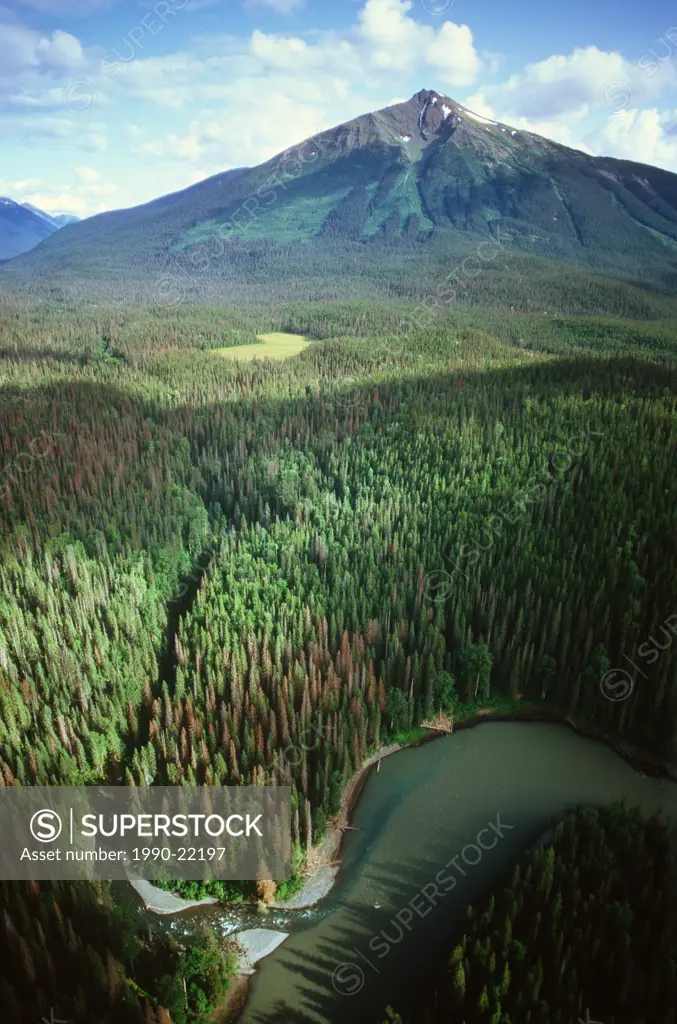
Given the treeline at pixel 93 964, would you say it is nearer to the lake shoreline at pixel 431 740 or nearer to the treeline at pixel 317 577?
the treeline at pixel 317 577

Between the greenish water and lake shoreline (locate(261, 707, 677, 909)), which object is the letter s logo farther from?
the greenish water

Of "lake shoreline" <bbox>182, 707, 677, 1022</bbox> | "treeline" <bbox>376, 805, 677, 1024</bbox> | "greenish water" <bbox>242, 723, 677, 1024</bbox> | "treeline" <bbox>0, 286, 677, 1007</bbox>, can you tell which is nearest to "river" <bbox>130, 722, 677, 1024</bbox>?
"greenish water" <bbox>242, 723, 677, 1024</bbox>

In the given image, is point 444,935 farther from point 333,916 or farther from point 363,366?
point 363,366

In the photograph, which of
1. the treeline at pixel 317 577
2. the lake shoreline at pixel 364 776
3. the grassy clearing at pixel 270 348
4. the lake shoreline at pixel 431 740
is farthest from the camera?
the grassy clearing at pixel 270 348

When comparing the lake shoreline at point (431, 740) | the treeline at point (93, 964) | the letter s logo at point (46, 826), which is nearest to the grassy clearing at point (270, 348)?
the lake shoreline at point (431, 740)

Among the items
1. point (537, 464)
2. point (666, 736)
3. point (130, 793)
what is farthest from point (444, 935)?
point (537, 464)
